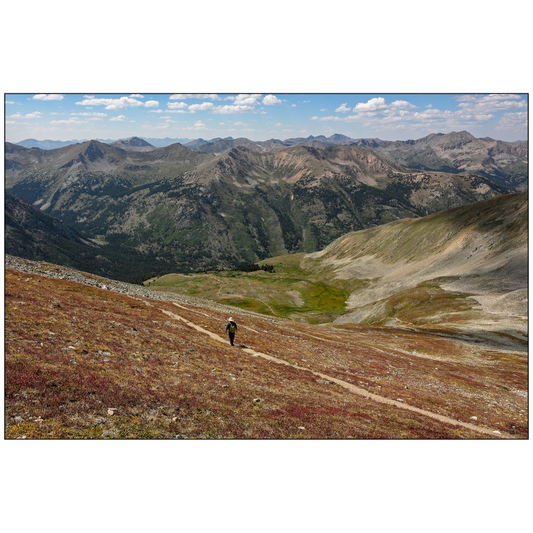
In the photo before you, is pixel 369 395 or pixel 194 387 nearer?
pixel 194 387

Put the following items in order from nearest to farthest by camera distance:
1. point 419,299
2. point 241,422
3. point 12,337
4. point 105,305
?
point 241,422 < point 12,337 < point 105,305 < point 419,299

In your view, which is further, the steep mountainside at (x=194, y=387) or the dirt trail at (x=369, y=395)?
the dirt trail at (x=369, y=395)

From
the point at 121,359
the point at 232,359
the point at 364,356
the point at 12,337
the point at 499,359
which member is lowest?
the point at 499,359

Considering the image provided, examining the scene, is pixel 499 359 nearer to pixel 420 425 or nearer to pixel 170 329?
pixel 420 425

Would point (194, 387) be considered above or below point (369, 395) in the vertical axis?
above

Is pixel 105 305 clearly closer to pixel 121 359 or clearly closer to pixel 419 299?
pixel 121 359

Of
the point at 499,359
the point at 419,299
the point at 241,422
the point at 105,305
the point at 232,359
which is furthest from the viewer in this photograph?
the point at 419,299

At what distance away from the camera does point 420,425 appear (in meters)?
24.9

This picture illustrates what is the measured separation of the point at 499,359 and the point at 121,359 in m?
76.6

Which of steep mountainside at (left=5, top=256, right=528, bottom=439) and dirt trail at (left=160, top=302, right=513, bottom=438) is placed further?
dirt trail at (left=160, top=302, right=513, bottom=438)

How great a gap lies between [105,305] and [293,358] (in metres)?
23.9

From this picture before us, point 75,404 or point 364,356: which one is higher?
point 75,404

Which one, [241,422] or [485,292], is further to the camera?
[485,292]

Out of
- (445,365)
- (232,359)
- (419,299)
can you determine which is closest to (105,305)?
(232,359)
